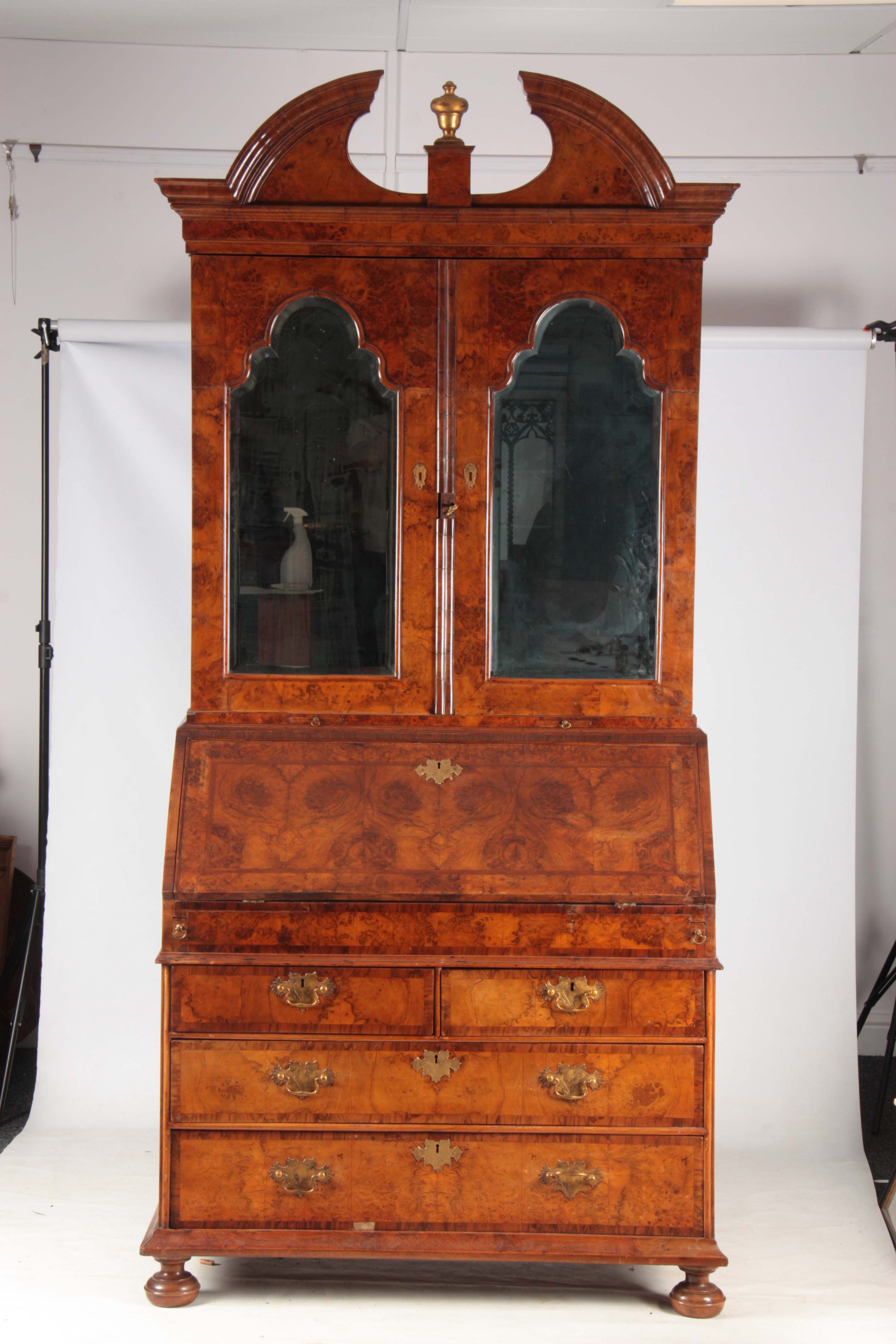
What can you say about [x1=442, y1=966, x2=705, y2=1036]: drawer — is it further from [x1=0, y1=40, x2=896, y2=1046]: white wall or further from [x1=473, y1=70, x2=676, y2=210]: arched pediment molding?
[x1=473, y1=70, x2=676, y2=210]: arched pediment molding

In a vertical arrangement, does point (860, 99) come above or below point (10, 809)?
above

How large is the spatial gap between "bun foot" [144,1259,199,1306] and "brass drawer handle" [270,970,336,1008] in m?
0.59

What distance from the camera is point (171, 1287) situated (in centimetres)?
239

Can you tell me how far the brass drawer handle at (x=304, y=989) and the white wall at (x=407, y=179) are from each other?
3.62 feet

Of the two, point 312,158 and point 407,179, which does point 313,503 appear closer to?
point 312,158

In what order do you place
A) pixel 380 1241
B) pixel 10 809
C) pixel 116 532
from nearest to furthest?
1. pixel 380 1241
2. pixel 116 532
3. pixel 10 809

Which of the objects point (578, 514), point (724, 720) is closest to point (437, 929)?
point (578, 514)

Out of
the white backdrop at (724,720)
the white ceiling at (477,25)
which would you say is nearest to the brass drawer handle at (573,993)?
the white backdrop at (724,720)

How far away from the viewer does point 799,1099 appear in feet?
10.6

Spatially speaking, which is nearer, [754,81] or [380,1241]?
[380,1241]

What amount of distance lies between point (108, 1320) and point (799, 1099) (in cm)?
189

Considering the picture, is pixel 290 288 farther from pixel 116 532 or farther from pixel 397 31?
pixel 397 31

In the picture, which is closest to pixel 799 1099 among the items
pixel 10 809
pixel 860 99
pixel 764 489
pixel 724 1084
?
pixel 724 1084

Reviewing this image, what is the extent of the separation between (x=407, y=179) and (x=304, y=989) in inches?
89.6
